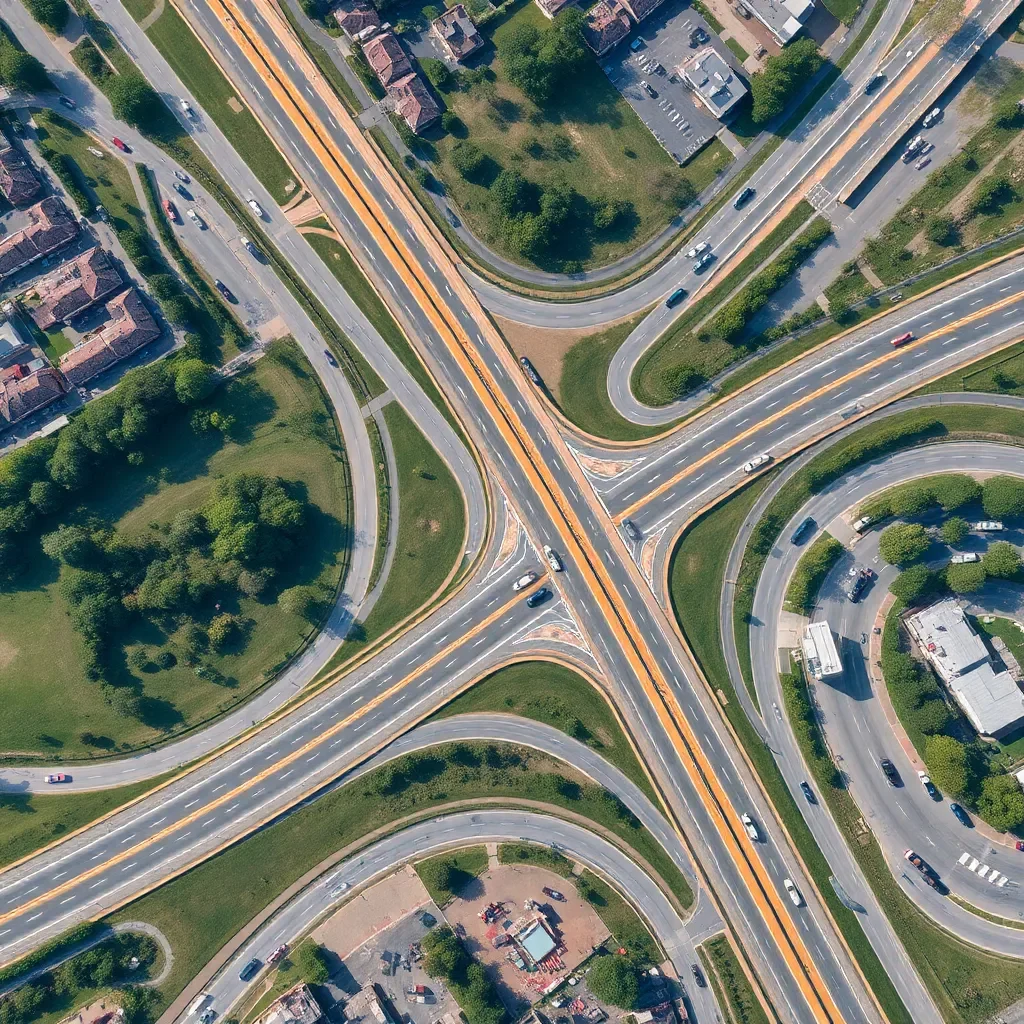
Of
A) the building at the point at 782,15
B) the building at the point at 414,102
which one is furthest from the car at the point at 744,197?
the building at the point at 414,102

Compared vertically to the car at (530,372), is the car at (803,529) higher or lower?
lower

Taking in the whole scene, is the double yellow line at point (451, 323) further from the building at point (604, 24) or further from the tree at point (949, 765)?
the building at point (604, 24)

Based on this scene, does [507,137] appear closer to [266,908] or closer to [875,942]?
[266,908]

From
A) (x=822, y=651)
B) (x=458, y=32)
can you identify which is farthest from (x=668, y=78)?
(x=822, y=651)

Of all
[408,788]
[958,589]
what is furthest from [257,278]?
[958,589]

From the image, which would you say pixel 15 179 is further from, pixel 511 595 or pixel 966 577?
pixel 966 577

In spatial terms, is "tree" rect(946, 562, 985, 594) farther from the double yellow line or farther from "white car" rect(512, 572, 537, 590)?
"white car" rect(512, 572, 537, 590)
